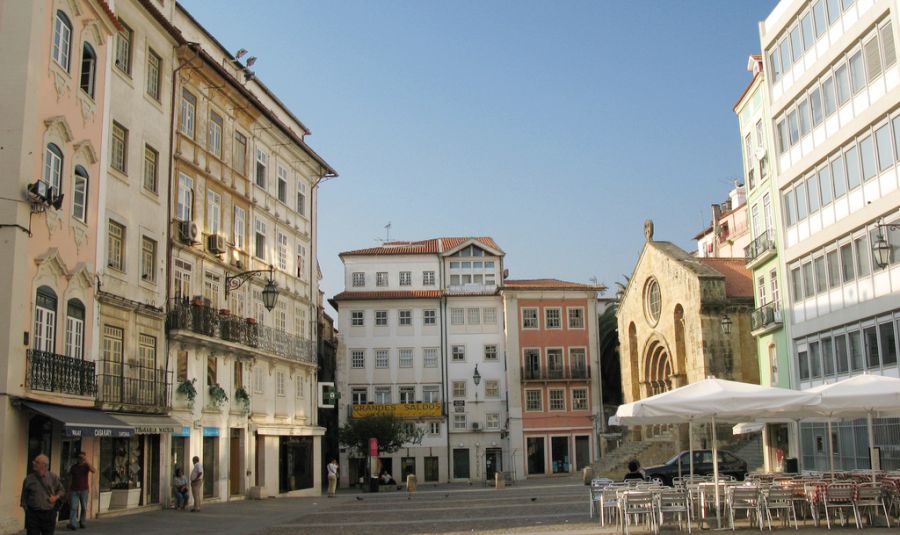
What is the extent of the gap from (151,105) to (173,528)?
13197mm

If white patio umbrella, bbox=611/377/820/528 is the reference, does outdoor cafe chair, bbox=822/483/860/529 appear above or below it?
below

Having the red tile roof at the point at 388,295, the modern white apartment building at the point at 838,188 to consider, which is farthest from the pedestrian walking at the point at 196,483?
the red tile roof at the point at 388,295

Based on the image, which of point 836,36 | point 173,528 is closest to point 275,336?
point 173,528

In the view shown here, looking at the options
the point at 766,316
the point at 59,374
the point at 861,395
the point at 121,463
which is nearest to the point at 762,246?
the point at 766,316

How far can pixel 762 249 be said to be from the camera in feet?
124

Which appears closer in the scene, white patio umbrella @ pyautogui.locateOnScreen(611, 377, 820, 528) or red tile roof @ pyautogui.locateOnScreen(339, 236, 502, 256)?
white patio umbrella @ pyautogui.locateOnScreen(611, 377, 820, 528)

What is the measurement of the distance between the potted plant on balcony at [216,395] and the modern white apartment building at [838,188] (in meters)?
20.9

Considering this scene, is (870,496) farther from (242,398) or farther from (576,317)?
(576,317)

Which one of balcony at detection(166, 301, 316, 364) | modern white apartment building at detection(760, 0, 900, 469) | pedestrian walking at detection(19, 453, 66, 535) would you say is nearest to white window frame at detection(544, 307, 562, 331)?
balcony at detection(166, 301, 316, 364)

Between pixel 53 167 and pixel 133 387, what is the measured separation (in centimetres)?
719

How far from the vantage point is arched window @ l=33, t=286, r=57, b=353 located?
66.9ft

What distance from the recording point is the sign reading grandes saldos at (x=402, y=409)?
Result: 59.3 m

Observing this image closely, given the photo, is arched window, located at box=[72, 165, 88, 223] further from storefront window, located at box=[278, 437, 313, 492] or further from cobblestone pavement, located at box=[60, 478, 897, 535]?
storefront window, located at box=[278, 437, 313, 492]

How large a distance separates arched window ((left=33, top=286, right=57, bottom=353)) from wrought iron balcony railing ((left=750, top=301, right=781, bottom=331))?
87.2 ft
